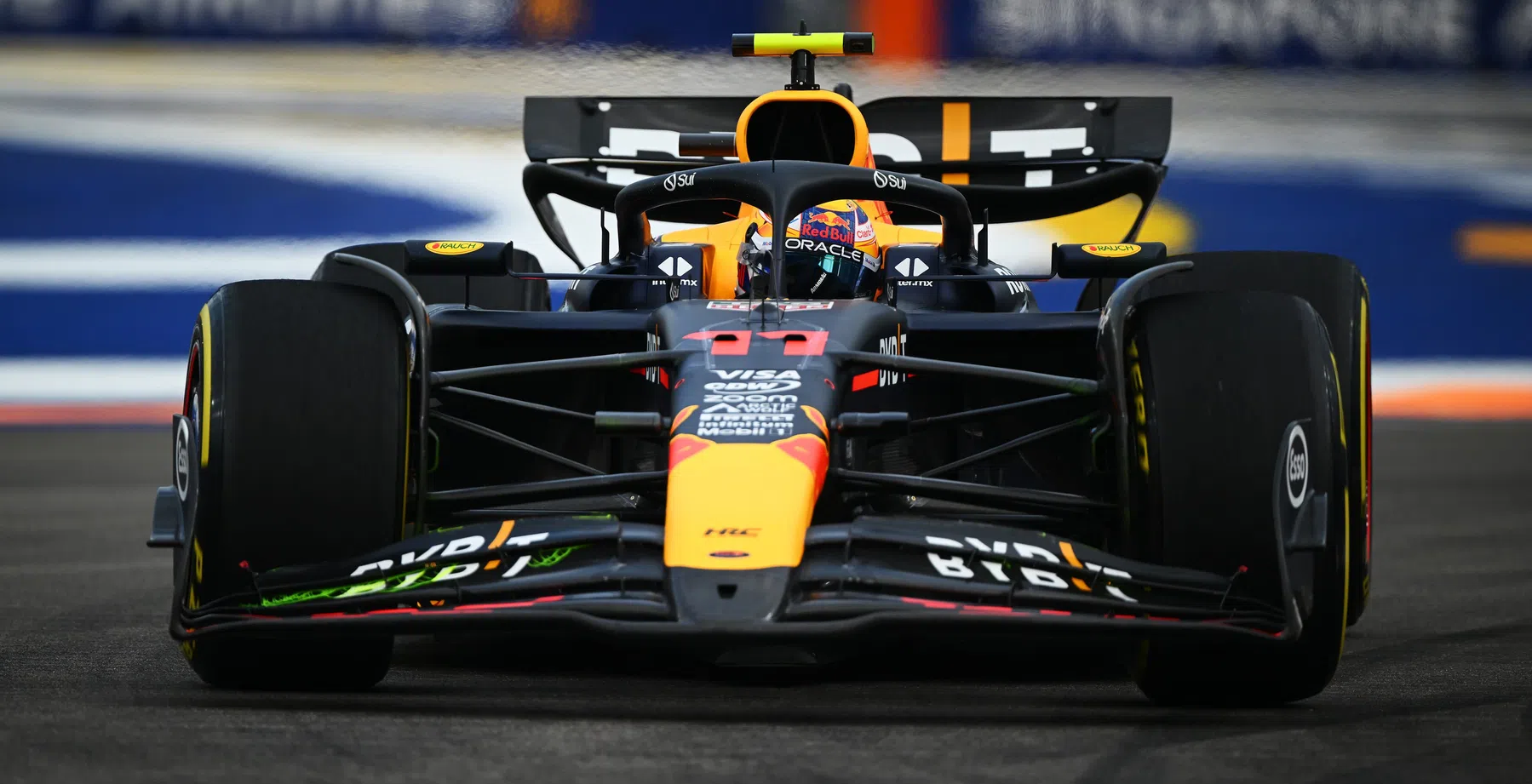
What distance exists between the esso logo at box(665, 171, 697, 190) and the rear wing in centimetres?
236

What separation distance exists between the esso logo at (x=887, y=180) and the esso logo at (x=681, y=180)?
54 cm

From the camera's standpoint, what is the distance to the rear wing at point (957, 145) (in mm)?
8234

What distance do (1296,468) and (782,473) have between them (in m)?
1.18

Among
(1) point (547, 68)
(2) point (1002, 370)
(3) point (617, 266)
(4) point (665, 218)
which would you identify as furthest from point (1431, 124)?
(2) point (1002, 370)

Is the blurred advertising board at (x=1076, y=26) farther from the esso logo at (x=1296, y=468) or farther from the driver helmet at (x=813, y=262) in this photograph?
the esso logo at (x=1296, y=468)

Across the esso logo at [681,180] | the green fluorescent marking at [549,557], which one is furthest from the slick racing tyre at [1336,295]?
the green fluorescent marking at [549,557]

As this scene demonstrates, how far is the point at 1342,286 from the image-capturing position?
19.0ft

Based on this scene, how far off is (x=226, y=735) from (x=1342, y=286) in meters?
3.59

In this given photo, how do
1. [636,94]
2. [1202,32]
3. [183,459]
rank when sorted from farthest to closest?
[1202,32] < [636,94] < [183,459]

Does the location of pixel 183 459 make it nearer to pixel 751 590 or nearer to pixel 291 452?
pixel 291 452

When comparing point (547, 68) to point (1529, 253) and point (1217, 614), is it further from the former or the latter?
point (1217, 614)

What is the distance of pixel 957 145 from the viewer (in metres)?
8.54

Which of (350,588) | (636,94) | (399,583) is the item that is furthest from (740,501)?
(636,94)

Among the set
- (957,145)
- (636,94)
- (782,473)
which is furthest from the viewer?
(636,94)
